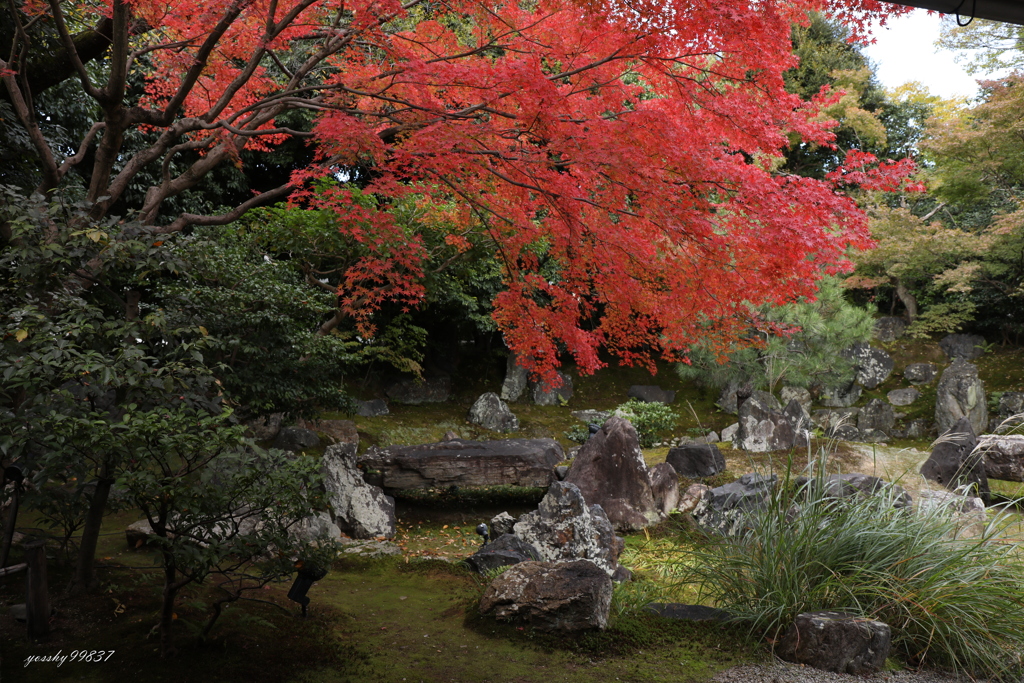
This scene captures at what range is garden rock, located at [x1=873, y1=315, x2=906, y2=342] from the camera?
50.2 ft

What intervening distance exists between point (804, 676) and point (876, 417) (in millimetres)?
12051

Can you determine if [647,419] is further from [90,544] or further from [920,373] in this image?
[90,544]

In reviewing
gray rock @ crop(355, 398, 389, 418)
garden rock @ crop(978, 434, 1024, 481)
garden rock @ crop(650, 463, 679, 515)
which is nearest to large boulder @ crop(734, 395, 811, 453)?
garden rock @ crop(978, 434, 1024, 481)

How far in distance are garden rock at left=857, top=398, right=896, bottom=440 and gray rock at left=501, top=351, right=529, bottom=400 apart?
7.07 metres

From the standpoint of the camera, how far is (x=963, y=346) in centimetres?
1448

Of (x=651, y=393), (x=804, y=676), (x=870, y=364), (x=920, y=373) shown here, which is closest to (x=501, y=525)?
(x=804, y=676)

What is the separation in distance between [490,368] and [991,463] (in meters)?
9.01

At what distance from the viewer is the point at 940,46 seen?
1184 cm

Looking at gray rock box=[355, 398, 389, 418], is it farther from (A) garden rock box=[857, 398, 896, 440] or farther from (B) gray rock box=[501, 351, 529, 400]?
(A) garden rock box=[857, 398, 896, 440]

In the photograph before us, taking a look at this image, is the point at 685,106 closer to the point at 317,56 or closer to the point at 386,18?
the point at 386,18

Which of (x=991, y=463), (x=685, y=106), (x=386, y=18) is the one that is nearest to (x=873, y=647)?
(x=685, y=106)

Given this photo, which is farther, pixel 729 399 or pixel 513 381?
pixel 729 399

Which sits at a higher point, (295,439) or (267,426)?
(267,426)

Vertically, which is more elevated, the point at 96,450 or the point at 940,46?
the point at 940,46
